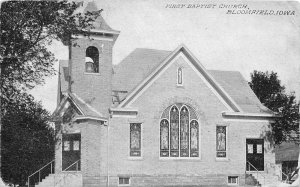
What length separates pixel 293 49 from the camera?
18.3 meters

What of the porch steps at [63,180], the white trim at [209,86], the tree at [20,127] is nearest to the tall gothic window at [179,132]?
the white trim at [209,86]

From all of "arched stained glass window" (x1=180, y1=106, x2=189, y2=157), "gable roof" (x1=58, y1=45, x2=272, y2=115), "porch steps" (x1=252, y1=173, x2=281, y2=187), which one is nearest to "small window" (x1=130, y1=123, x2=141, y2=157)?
"gable roof" (x1=58, y1=45, x2=272, y2=115)

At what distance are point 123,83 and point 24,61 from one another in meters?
5.48

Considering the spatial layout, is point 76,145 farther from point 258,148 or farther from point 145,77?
point 258,148

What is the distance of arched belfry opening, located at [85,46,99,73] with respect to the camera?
20.6 m

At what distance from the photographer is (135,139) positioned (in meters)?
20.4

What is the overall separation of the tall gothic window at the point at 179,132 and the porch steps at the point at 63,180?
3602mm

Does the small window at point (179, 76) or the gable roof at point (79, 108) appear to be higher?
the small window at point (179, 76)

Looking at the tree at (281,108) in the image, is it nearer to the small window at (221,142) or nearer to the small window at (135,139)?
the small window at (221,142)

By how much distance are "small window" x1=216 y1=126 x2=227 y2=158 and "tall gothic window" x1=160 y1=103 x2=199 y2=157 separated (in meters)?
0.92

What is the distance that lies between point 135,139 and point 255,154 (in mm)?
5324

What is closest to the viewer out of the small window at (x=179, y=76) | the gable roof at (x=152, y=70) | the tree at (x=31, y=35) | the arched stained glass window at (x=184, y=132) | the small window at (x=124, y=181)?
the tree at (x=31, y=35)

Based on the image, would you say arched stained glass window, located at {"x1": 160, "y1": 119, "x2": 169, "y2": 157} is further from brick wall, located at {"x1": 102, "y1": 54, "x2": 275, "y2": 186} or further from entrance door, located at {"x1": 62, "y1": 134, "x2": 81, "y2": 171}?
entrance door, located at {"x1": 62, "y1": 134, "x2": 81, "y2": 171}

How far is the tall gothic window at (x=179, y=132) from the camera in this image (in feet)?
68.1
